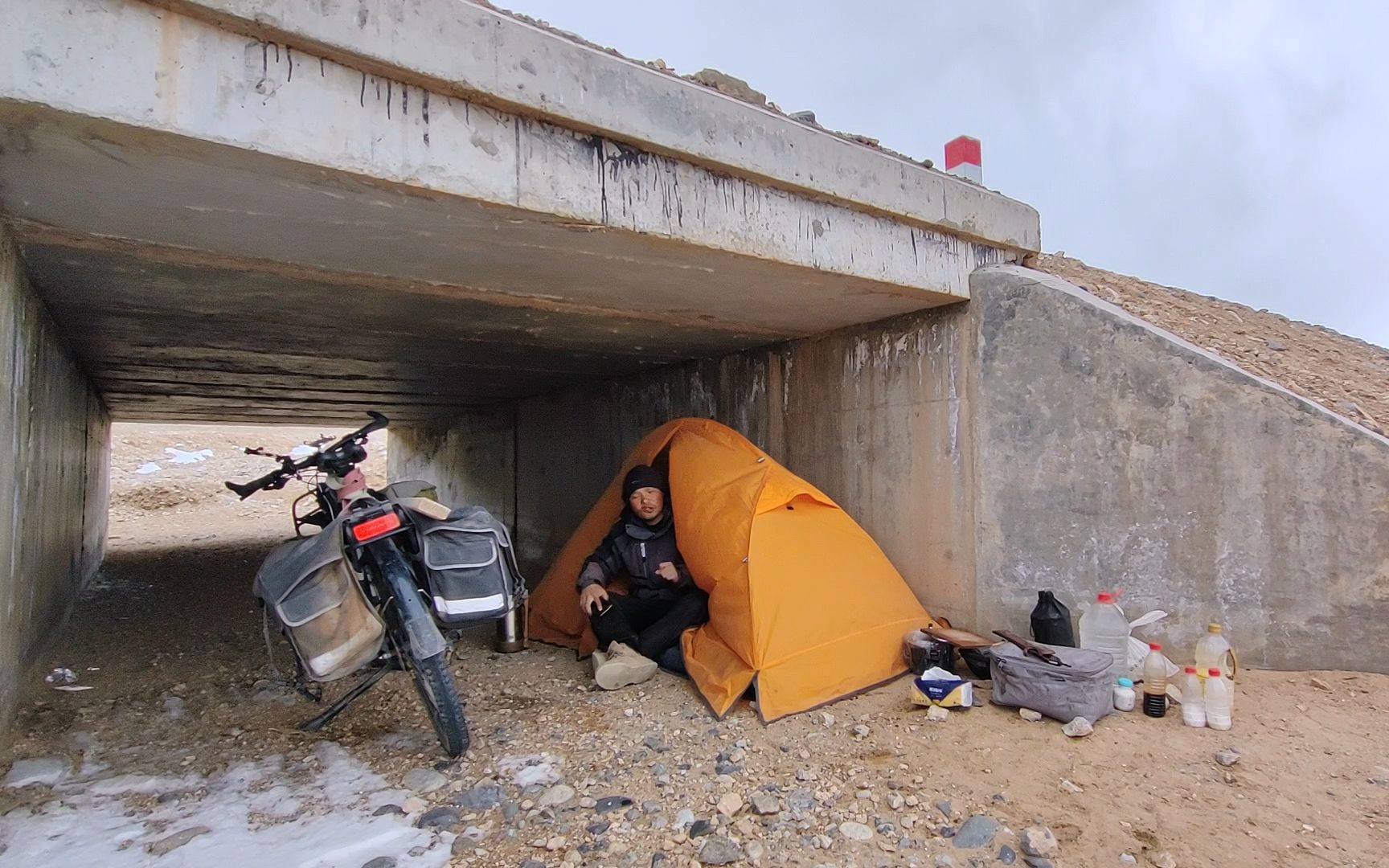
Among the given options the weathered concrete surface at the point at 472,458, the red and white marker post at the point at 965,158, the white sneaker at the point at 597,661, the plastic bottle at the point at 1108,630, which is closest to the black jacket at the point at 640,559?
the white sneaker at the point at 597,661

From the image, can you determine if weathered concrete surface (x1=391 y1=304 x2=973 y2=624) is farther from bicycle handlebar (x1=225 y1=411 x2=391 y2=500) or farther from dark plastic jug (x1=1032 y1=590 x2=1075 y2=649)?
bicycle handlebar (x1=225 y1=411 x2=391 y2=500)

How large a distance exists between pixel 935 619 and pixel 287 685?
3139mm

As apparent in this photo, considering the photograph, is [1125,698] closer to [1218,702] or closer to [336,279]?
[1218,702]

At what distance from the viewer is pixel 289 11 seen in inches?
76.1

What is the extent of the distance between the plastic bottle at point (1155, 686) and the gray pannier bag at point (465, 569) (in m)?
2.50

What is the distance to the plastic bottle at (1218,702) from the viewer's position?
275cm

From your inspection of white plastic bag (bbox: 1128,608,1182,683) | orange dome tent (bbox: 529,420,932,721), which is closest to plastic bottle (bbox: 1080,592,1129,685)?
white plastic bag (bbox: 1128,608,1182,683)

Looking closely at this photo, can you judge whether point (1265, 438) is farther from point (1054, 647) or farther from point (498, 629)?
point (498, 629)

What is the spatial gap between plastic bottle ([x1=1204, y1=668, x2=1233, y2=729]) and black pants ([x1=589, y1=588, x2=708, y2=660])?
216cm

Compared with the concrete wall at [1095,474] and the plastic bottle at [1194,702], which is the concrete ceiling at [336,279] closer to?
the concrete wall at [1095,474]

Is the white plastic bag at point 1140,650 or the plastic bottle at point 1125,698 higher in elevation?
the white plastic bag at point 1140,650

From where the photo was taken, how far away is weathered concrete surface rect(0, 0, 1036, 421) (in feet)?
6.12

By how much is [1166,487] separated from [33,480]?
495 centimetres

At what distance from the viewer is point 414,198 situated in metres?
2.30
